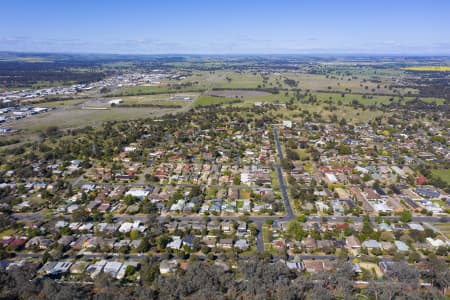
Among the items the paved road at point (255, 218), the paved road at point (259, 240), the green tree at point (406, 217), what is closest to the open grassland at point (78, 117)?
the paved road at point (255, 218)

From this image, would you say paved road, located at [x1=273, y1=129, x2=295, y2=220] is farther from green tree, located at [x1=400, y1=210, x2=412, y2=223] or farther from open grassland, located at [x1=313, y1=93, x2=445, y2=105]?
open grassland, located at [x1=313, y1=93, x2=445, y2=105]

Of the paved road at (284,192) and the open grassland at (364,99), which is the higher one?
the open grassland at (364,99)

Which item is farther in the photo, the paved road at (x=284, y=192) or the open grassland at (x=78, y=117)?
the open grassland at (x=78, y=117)

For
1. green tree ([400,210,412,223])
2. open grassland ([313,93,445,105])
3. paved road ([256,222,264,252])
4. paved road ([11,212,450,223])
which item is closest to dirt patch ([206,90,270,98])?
open grassland ([313,93,445,105])

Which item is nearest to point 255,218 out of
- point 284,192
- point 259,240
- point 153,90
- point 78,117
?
point 259,240

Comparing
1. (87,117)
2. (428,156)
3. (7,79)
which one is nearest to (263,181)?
(428,156)

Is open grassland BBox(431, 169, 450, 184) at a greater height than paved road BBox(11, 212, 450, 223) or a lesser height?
greater

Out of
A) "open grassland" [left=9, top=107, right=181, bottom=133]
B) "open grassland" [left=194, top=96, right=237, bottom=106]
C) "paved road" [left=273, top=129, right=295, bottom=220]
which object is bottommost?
"paved road" [left=273, top=129, right=295, bottom=220]

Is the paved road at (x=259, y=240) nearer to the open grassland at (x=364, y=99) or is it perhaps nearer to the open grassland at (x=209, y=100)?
the open grassland at (x=209, y=100)

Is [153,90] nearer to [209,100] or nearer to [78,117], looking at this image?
[209,100]
